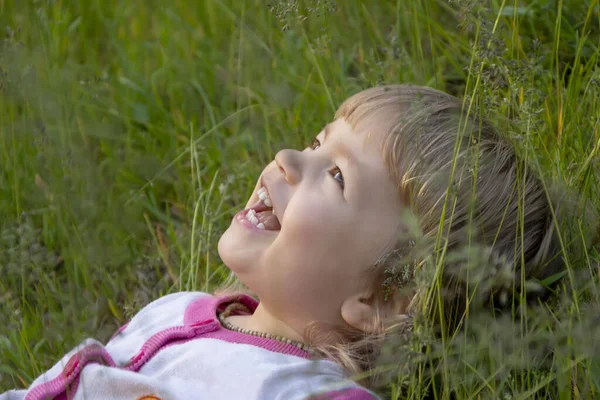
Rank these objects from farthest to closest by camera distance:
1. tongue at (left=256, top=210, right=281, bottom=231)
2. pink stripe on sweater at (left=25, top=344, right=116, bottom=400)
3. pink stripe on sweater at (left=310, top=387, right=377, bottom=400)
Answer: tongue at (left=256, top=210, right=281, bottom=231), pink stripe on sweater at (left=25, top=344, right=116, bottom=400), pink stripe on sweater at (left=310, top=387, right=377, bottom=400)

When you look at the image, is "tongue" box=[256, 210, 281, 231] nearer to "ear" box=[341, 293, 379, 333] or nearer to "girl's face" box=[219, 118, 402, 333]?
"girl's face" box=[219, 118, 402, 333]

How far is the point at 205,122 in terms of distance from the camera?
3000 mm

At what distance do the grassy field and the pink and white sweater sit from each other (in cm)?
12

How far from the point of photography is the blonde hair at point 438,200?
1.79 m

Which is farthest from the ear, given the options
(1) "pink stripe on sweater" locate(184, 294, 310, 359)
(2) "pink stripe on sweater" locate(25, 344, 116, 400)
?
(2) "pink stripe on sweater" locate(25, 344, 116, 400)

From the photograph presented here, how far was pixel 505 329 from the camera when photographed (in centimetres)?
153

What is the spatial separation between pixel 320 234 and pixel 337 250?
5cm

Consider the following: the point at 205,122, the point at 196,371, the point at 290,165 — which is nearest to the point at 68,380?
the point at 196,371

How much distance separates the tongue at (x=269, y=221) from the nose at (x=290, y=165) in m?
0.11

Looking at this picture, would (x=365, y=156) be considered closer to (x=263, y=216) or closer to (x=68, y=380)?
(x=263, y=216)

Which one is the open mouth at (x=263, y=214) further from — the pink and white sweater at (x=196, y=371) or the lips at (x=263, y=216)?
the pink and white sweater at (x=196, y=371)

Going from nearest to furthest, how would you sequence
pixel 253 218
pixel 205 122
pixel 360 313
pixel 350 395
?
pixel 350 395 < pixel 360 313 < pixel 253 218 < pixel 205 122

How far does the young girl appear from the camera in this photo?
1.78 m

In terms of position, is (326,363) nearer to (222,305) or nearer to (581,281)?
(222,305)
